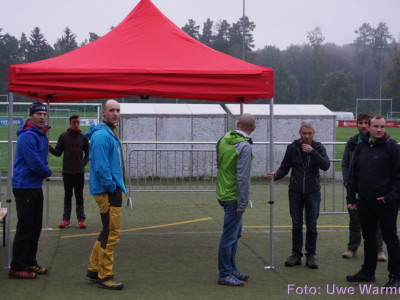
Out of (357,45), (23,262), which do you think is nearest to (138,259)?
(23,262)

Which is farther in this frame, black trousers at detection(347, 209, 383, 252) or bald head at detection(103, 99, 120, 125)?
black trousers at detection(347, 209, 383, 252)

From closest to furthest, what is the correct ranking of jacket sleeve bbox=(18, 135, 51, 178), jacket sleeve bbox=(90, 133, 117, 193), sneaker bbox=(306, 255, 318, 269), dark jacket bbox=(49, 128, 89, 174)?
1. jacket sleeve bbox=(90, 133, 117, 193)
2. jacket sleeve bbox=(18, 135, 51, 178)
3. sneaker bbox=(306, 255, 318, 269)
4. dark jacket bbox=(49, 128, 89, 174)

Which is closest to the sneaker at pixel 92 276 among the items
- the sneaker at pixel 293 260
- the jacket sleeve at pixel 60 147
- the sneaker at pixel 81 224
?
the sneaker at pixel 293 260

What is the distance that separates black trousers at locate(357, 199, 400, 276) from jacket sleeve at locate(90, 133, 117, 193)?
8.87 feet

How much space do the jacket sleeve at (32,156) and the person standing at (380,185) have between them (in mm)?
3420

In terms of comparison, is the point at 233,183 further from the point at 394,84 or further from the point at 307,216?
the point at 394,84

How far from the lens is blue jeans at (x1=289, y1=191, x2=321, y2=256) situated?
7211 millimetres

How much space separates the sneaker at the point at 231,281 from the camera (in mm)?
6395

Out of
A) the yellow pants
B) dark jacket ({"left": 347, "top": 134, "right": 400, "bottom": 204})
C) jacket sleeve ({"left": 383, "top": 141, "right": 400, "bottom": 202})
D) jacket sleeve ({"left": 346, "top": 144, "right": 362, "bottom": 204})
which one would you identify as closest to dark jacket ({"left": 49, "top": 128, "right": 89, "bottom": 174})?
the yellow pants

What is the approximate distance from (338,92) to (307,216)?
A: 59.2m

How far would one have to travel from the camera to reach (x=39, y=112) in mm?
6645

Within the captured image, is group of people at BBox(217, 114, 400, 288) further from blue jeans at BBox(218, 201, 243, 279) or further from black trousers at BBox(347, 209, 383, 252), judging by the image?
black trousers at BBox(347, 209, 383, 252)

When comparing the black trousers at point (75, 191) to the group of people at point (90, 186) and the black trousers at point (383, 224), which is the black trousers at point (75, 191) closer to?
the group of people at point (90, 186)

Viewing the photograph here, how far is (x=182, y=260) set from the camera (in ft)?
25.0
